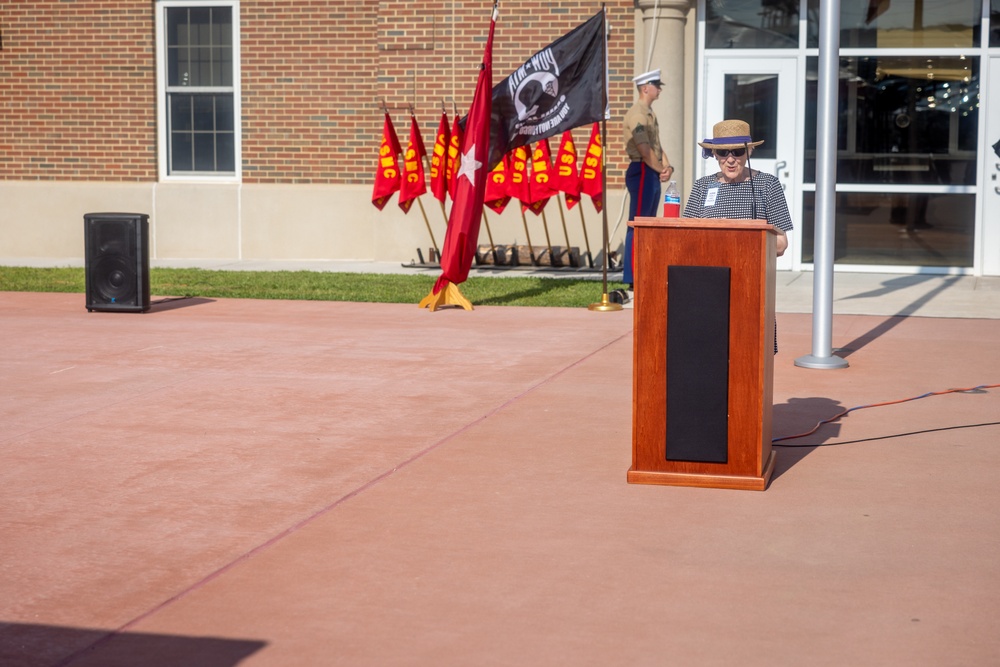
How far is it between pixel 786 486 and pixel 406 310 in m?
6.66

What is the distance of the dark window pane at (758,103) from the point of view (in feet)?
50.5

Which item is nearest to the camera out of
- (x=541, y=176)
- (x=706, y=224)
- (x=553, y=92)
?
(x=706, y=224)

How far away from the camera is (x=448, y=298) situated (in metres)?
12.0

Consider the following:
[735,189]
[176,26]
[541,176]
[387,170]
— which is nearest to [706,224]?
[735,189]

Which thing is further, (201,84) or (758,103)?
(201,84)

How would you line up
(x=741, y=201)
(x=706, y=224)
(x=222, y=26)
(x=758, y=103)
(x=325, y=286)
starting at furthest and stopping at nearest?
(x=222, y=26), (x=758, y=103), (x=325, y=286), (x=741, y=201), (x=706, y=224)

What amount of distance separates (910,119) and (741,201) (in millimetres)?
8496

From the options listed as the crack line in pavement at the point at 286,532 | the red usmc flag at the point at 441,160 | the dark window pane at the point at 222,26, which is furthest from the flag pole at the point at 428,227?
the crack line in pavement at the point at 286,532

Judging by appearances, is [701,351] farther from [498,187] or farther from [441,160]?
[441,160]

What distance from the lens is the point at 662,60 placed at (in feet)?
49.9

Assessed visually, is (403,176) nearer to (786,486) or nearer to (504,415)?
(504,415)

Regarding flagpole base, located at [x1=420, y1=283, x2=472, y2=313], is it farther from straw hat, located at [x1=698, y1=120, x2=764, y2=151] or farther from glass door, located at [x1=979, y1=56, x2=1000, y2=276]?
glass door, located at [x1=979, y1=56, x2=1000, y2=276]

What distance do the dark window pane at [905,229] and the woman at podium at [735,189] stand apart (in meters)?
7.81

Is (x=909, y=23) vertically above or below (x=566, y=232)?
above
